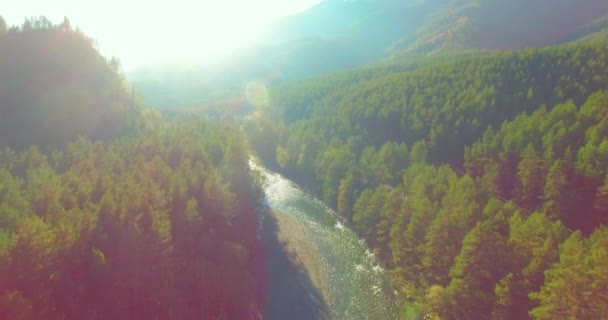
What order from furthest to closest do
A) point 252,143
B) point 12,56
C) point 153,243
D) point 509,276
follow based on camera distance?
1. point 252,143
2. point 12,56
3. point 153,243
4. point 509,276

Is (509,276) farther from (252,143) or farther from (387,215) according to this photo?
(252,143)

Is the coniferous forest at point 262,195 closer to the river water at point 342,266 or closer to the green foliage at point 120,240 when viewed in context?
the green foliage at point 120,240

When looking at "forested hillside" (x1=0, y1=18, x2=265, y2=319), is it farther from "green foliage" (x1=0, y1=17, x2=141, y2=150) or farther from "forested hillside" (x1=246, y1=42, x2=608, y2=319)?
"forested hillside" (x1=246, y1=42, x2=608, y2=319)

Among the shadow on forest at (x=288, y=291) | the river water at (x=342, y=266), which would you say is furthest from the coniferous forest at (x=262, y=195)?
the river water at (x=342, y=266)

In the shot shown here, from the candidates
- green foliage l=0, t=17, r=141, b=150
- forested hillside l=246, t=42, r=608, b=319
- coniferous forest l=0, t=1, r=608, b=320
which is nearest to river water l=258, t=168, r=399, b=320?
coniferous forest l=0, t=1, r=608, b=320

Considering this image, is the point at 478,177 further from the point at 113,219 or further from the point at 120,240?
the point at 113,219

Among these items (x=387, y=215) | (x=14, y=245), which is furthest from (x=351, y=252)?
(x=14, y=245)
